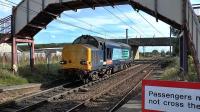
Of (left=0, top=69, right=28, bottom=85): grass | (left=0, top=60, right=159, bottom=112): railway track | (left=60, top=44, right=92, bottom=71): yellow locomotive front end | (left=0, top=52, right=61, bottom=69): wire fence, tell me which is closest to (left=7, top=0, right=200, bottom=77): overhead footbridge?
(left=0, top=52, right=61, bottom=69): wire fence

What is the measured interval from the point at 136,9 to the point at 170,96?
64.6 ft

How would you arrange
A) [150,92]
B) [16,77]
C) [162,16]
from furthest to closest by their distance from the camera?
[16,77] → [162,16] → [150,92]

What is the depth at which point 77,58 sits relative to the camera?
25.3m

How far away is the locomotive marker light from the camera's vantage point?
517cm

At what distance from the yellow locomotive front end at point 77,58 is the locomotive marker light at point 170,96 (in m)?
19.2

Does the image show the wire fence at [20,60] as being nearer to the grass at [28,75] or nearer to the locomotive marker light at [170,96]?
the grass at [28,75]

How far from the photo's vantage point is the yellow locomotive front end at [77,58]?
24891mm

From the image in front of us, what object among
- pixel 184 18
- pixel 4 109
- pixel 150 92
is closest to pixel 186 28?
pixel 184 18

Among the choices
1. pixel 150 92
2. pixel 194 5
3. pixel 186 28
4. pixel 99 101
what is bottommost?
pixel 99 101

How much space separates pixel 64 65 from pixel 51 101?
28.9ft

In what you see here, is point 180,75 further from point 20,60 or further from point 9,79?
point 20,60

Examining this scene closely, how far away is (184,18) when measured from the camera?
20484 mm

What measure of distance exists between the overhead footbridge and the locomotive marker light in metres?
12.5

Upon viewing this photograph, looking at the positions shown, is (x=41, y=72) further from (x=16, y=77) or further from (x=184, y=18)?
(x=184, y=18)
